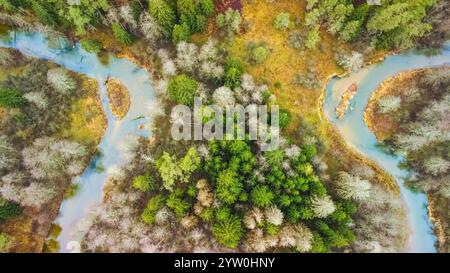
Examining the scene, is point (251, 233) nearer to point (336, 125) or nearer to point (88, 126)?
point (336, 125)

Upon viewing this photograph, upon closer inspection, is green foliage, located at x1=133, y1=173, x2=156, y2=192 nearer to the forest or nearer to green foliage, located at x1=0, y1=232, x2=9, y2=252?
the forest

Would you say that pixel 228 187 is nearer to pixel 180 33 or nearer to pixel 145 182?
pixel 145 182

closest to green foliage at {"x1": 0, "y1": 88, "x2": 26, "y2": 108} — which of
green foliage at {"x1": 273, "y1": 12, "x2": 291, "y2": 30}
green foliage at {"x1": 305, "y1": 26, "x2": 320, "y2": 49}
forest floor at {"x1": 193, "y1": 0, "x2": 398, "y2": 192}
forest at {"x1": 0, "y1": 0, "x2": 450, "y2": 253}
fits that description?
forest at {"x1": 0, "y1": 0, "x2": 450, "y2": 253}

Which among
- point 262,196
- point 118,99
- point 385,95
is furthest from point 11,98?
point 385,95

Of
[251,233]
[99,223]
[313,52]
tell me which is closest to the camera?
[251,233]

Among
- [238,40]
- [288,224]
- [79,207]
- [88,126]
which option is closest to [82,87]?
[88,126]
